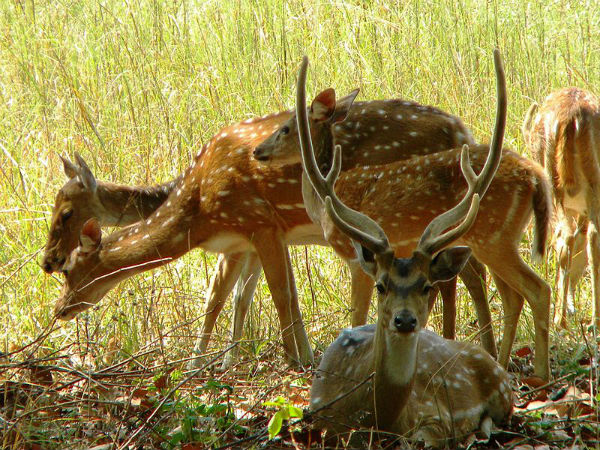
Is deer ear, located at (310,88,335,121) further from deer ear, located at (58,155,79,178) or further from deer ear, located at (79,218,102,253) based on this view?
deer ear, located at (58,155,79,178)

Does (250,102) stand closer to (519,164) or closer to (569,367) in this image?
(519,164)

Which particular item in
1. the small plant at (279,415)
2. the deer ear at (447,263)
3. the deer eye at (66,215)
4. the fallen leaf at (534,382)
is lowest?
the fallen leaf at (534,382)

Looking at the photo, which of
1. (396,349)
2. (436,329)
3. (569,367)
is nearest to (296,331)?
(436,329)

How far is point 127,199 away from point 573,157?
302 cm

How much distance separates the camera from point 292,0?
351 inches

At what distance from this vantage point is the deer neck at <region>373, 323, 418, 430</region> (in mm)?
3598

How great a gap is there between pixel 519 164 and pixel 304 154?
4.59ft

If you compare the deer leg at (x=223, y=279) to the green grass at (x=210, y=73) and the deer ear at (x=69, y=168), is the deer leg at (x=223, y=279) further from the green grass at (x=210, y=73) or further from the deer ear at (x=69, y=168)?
the deer ear at (x=69, y=168)

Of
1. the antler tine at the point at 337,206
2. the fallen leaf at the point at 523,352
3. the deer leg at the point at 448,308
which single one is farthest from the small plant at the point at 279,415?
the fallen leaf at the point at 523,352

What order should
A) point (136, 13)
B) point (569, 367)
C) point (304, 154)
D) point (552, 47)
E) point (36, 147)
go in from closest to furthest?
point (304, 154) → point (569, 367) → point (36, 147) → point (552, 47) → point (136, 13)

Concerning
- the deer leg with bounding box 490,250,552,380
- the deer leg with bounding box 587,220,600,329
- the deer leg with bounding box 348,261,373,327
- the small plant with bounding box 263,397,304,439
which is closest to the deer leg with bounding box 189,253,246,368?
the deer leg with bounding box 348,261,373,327

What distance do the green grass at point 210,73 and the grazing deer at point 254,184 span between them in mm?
286

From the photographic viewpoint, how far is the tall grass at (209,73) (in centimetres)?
715

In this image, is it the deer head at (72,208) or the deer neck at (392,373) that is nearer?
the deer neck at (392,373)
